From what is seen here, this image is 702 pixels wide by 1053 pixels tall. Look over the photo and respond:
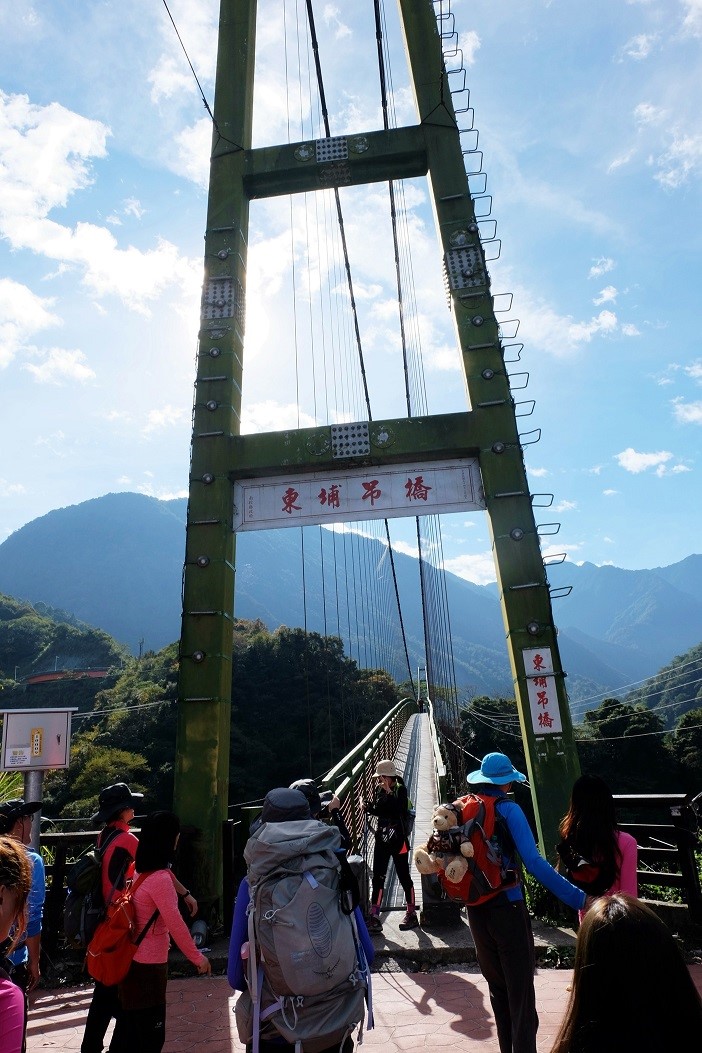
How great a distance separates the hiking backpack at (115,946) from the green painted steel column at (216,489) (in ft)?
11.0

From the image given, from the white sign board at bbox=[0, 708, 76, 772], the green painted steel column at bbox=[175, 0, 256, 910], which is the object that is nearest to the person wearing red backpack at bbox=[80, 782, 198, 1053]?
the white sign board at bbox=[0, 708, 76, 772]

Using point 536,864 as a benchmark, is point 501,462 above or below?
above

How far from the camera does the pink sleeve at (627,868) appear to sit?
2.52 metres

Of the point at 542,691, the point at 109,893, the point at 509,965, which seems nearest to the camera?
the point at 509,965

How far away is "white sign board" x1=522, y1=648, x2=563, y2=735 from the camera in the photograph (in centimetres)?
599

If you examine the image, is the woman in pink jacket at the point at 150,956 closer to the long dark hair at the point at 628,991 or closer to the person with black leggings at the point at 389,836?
the long dark hair at the point at 628,991

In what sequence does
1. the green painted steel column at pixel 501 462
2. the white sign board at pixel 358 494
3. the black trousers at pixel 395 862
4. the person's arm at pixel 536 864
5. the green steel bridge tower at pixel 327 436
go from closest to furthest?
the person's arm at pixel 536 864 → the black trousers at pixel 395 862 → the green painted steel column at pixel 501 462 → the green steel bridge tower at pixel 327 436 → the white sign board at pixel 358 494

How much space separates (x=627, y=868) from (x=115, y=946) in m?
2.00

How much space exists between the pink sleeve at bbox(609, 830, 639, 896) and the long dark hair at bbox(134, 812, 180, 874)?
1754mm

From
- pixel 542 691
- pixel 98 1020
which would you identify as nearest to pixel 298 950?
pixel 98 1020

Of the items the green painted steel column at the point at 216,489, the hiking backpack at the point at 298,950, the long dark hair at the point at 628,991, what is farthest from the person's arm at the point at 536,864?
the green painted steel column at the point at 216,489

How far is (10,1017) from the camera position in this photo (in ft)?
4.67

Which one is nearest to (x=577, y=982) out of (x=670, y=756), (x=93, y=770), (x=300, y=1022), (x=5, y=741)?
(x=300, y=1022)

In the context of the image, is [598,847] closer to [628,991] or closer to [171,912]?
[628,991]
